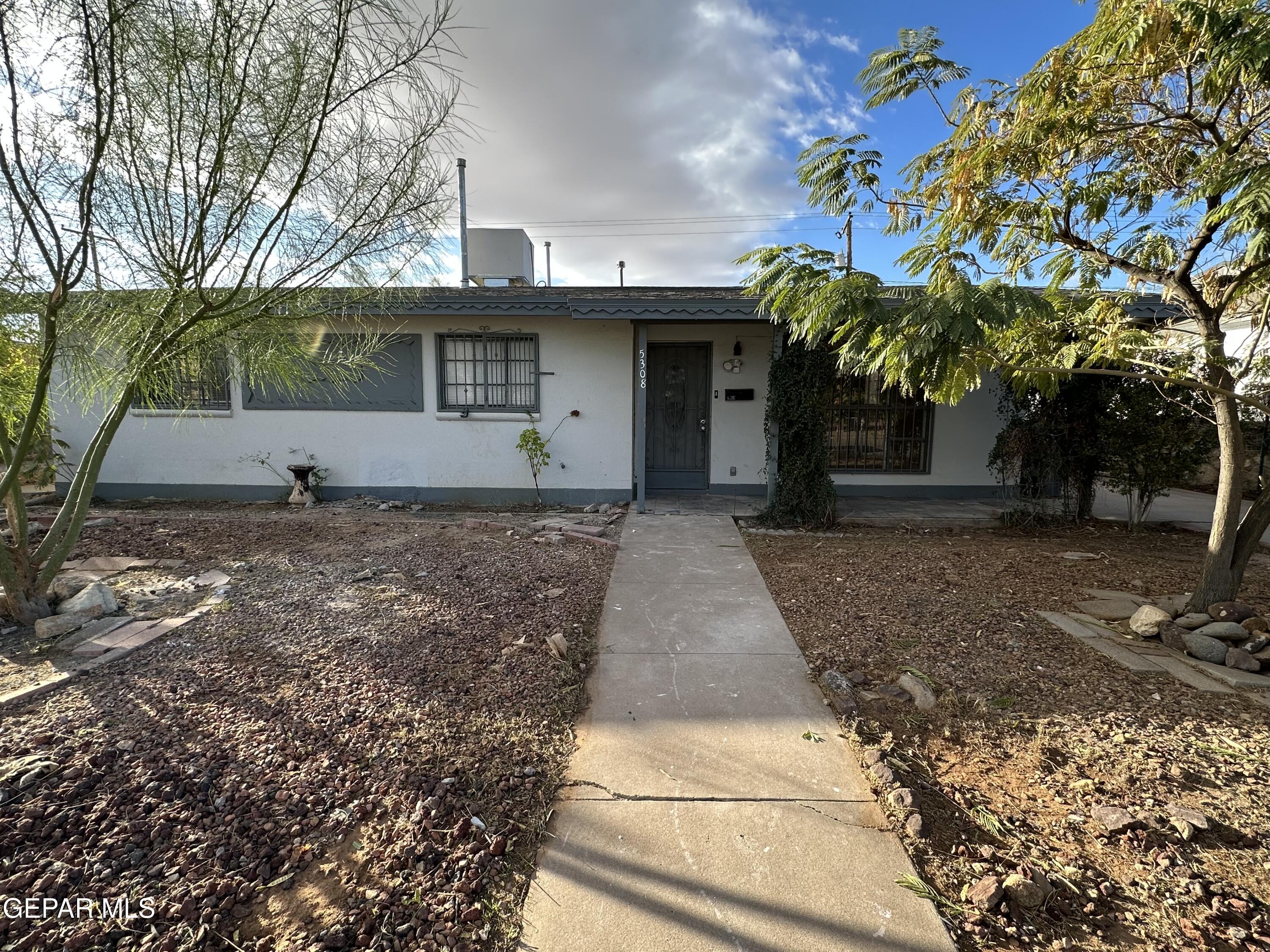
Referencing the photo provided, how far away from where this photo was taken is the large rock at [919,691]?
2951 millimetres

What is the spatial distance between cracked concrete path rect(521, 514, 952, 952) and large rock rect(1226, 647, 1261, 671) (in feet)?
8.20

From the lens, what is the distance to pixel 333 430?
8375 mm

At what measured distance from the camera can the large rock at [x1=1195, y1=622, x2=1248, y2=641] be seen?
11.7ft

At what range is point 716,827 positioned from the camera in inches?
81.7

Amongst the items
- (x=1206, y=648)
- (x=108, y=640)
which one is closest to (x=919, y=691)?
(x=1206, y=648)

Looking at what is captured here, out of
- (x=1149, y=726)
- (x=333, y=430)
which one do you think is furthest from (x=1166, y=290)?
(x=333, y=430)

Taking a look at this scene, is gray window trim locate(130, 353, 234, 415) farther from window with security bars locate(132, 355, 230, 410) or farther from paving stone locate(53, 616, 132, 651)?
paving stone locate(53, 616, 132, 651)

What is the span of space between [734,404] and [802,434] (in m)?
1.97

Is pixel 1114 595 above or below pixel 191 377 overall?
below

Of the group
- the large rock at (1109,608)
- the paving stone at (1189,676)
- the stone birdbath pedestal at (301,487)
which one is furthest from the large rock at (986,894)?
the stone birdbath pedestal at (301,487)

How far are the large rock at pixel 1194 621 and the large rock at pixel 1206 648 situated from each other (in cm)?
18

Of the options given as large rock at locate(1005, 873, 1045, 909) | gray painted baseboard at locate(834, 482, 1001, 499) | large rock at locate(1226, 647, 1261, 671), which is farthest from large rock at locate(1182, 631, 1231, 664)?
gray painted baseboard at locate(834, 482, 1001, 499)

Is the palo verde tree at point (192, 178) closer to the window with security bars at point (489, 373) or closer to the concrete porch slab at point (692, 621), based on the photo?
the concrete porch slab at point (692, 621)

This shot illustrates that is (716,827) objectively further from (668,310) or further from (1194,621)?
(668,310)
